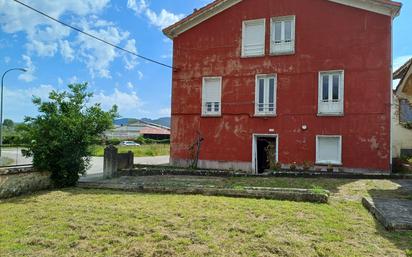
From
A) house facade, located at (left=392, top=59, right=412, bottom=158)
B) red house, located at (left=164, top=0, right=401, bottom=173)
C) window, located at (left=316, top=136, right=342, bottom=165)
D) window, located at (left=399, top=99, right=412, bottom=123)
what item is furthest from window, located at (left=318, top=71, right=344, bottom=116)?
window, located at (left=399, top=99, right=412, bottom=123)

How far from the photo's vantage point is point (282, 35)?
56.2 ft

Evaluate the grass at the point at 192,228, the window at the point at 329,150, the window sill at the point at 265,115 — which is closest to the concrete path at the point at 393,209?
the grass at the point at 192,228

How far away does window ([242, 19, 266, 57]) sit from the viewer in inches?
691

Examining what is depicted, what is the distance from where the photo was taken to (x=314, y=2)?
645 inches

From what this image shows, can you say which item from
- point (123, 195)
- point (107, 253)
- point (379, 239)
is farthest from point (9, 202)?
point (379, 239)

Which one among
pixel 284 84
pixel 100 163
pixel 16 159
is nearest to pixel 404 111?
pixel 284 84

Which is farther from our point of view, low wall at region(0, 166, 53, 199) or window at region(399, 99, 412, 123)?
window at region(399, 99, 412, 123)

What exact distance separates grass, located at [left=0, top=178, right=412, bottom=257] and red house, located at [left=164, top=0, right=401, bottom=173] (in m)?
7.20

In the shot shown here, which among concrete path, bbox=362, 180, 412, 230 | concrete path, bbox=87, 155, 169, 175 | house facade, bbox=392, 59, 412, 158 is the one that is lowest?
concrete path, bbox=87, 155, 169, 175

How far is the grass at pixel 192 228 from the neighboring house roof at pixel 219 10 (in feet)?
33.2

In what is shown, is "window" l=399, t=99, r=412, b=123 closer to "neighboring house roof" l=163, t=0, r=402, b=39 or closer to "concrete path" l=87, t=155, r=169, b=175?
"neighboring house roof" l=163, t=0, r=402, b=39

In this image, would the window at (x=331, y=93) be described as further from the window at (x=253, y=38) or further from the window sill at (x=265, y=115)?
the window at (x=253, y=38)

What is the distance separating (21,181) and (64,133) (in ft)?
6.89

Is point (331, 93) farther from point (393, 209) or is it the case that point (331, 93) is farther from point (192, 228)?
point (192, 228)
